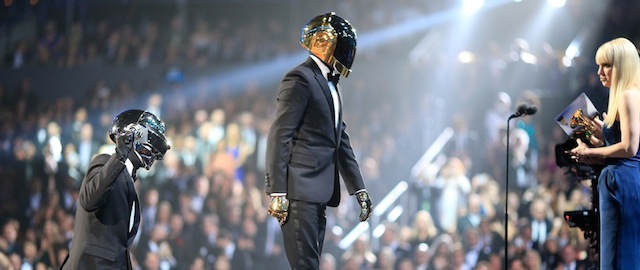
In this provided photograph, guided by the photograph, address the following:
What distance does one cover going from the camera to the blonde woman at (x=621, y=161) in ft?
12.6

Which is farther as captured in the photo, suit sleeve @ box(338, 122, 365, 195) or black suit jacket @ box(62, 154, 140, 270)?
suit sleeve @ box(338, 122, 365, 195)

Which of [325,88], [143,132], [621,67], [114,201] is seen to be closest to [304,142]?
[325,88]

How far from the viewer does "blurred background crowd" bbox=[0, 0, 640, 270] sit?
8844 millimetres

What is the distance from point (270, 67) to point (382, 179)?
2.33 meters

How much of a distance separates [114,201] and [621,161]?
2.62 metres

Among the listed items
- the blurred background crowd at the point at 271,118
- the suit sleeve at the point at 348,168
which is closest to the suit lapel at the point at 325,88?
the suit sleeve at the point at 348,168

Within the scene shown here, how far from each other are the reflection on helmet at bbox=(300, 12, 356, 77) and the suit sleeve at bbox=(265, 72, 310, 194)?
0.19 meters

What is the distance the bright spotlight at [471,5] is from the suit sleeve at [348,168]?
7215 millimetres

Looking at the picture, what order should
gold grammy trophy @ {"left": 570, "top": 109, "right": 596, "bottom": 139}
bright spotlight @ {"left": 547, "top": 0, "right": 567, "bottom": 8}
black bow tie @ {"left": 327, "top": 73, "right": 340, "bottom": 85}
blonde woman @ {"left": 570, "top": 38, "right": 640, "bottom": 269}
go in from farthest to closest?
bright spotlight @ {"left": 547, "top": 0, "right": 567, "bottom": 8} → gold grammy trophy @ {"left": 570, "top": 109, "right": 596, "bottom": 139} → blonde woman @ {"left": 570, "top": 38, "right": 640, "bottom": 269} → black bow tie @ {"left": 327, "top": 73, "right": 340, "bottom": 85}

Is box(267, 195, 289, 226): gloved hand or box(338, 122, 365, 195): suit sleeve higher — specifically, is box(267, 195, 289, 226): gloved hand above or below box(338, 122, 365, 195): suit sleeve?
below

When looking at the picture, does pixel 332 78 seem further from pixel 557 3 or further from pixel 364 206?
pixel 557 3

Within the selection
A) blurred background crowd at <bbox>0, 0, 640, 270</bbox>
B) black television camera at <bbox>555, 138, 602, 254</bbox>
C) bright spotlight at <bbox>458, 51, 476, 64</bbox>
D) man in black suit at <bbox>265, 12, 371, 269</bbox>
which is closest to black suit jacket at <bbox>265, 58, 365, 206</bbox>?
man in black suit at <bbox>265, 12, 371, 269</bbox>

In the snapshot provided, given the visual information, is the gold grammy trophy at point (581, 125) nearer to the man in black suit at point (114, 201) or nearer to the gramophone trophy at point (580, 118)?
the gramophone trophy at point (580, 118)

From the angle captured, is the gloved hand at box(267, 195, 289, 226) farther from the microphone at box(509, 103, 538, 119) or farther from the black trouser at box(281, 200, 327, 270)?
the microphone at box(509, 103, 538, 119)
